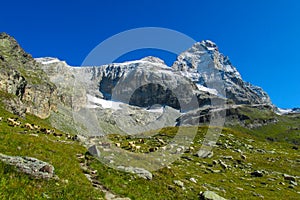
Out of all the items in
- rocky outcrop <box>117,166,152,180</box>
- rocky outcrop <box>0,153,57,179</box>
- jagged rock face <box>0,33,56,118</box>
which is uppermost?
jagged rock face <box>0,33,56,118</box>

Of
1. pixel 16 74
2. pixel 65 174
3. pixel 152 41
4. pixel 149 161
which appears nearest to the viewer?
pixel 65 174

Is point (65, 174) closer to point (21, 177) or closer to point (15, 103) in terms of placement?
point (21, 177)

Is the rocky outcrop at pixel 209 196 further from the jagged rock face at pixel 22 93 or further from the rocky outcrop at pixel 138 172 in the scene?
the jagged rock face at pixel 22 93

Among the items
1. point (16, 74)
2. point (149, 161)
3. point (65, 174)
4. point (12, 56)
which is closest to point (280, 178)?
point (149, 161)

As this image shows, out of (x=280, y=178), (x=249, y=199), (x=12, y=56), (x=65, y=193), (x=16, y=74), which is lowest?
(x=65, y=193)

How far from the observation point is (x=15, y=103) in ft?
218

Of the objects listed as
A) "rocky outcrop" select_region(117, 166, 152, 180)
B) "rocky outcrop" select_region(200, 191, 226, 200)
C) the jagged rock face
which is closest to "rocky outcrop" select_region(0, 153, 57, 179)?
"rocky outcrop" select_region(117, 166, 152, 180)

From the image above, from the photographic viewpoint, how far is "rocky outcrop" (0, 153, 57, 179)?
41.9ft

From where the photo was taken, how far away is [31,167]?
13219mm

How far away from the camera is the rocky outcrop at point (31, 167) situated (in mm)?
12778

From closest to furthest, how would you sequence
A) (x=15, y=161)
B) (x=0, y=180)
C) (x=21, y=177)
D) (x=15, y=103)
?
(x=0, y=180)
(x=21, y=177)
(x=15, y=161)
(x=15, y=103)

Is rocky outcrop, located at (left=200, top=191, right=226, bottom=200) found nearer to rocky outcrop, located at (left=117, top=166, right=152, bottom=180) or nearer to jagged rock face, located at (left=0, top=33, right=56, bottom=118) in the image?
rocky outcrop, located at (left=117, top=166, right=152, bottom=180)

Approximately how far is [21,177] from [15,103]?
200ft

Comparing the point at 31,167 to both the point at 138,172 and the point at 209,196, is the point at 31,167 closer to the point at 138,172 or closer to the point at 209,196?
the point at 138,172
